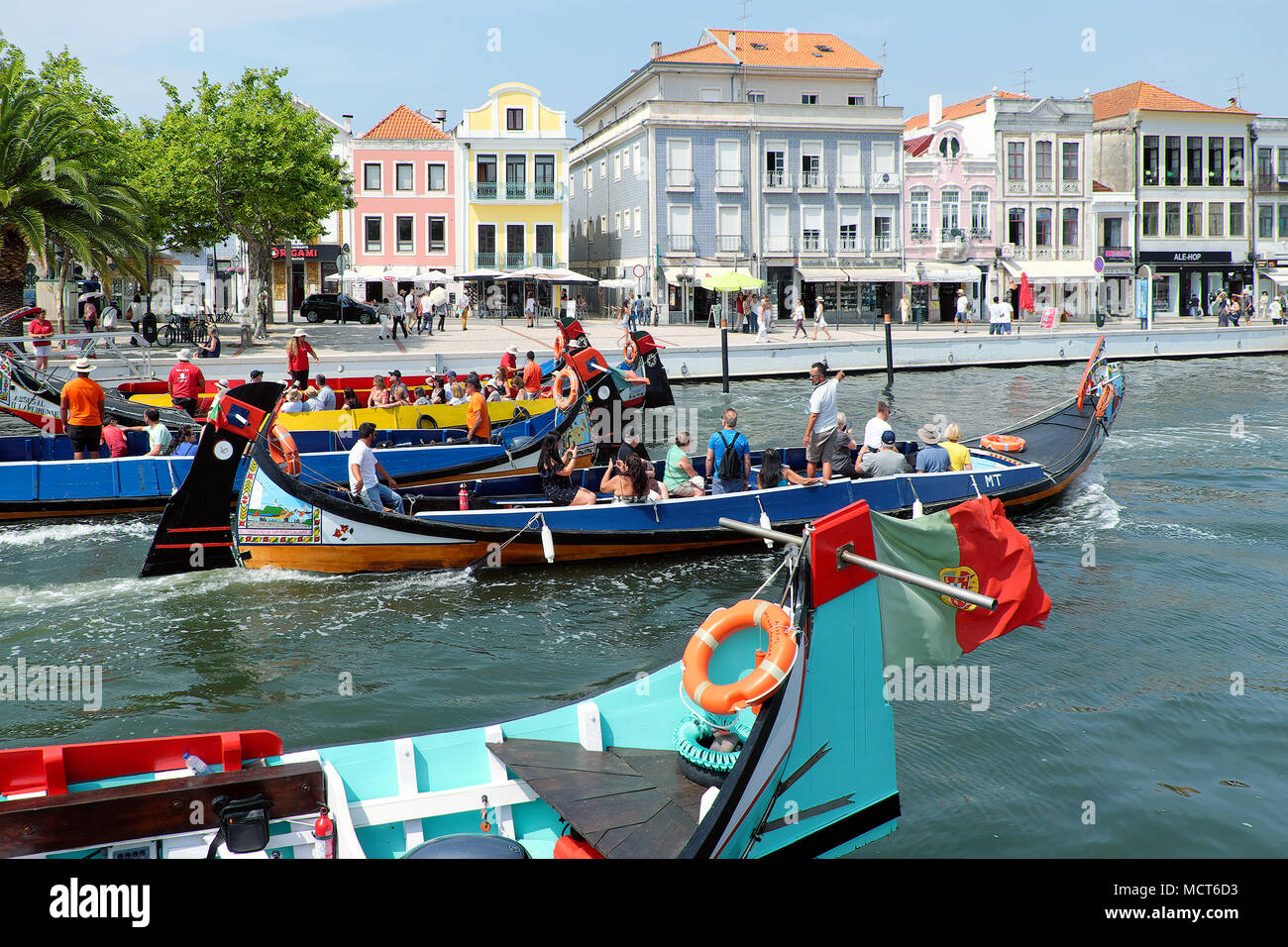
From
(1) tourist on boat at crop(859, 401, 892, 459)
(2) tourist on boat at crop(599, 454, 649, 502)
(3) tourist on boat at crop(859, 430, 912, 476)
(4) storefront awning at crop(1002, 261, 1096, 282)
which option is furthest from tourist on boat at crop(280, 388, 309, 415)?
(4) storefront awning at crop(1002, 261, 1096, 282)

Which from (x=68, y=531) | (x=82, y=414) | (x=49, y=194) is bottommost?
(x=68, y=531)

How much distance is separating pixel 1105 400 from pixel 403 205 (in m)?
38.4

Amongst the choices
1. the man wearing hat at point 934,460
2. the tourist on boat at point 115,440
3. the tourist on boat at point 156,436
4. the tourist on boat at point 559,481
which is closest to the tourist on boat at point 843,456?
the man wearing hat at point 934,460

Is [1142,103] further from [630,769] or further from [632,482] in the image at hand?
[630,769]

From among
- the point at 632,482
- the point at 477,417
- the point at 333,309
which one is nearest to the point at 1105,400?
the point at 632,482

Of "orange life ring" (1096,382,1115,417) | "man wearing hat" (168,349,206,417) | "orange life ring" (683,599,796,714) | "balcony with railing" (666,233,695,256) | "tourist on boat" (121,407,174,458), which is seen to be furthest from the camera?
"balcony with railing" (666,233,695,256)

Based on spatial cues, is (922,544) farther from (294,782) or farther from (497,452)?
(497,452)

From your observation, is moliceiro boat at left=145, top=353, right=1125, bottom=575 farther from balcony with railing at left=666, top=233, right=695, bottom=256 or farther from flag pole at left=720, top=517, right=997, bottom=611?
balcony with railing at left=666, top=233, right=695, bottom=256

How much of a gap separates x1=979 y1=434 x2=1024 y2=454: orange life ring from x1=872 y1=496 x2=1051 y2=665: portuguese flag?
1037 cm

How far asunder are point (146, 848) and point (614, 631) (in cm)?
635

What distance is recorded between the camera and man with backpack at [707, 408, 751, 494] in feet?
44.8

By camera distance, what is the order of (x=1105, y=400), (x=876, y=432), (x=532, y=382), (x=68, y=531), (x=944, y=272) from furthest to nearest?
(x=944, y=272)
(x=532, y=382)
(x=1105, y=400)
(x=68, y=531)
(x=876, y=432)

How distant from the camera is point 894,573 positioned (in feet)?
17.5
